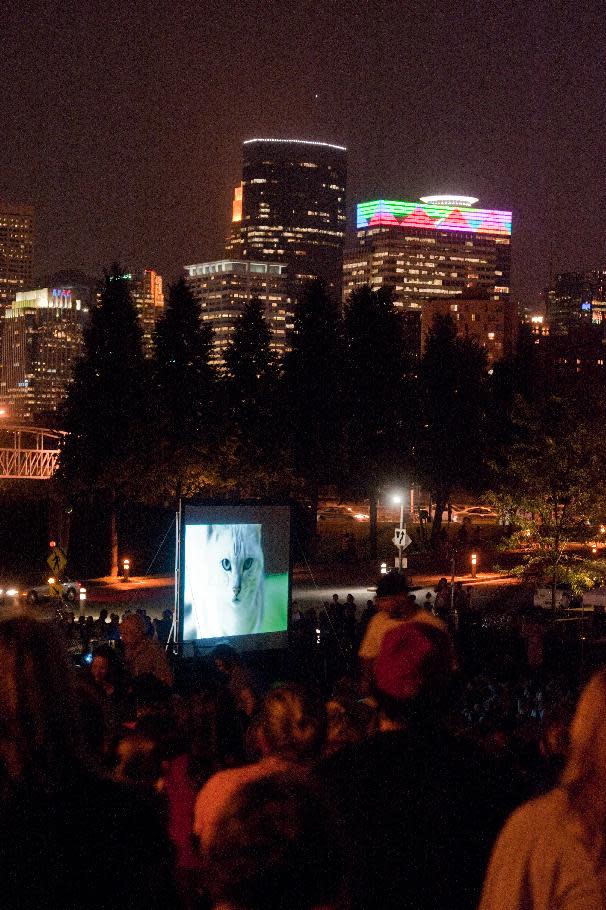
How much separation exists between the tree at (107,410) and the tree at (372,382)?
11580mm

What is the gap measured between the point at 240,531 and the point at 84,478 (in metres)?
29.4

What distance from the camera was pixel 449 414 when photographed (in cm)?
6334

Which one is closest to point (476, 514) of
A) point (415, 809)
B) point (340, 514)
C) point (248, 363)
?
point (340, 514)

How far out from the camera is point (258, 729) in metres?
4.89

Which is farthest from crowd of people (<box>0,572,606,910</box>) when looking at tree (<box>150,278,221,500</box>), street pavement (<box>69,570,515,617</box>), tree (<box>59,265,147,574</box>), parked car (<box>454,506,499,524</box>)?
parked car (<box>454,506,499,524</box>)

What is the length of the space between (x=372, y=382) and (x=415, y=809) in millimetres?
52826

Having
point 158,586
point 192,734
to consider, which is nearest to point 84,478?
point 158,586

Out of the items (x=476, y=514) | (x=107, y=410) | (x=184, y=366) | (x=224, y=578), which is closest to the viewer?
(x=224, y=578)

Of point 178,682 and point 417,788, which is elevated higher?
point 417,788

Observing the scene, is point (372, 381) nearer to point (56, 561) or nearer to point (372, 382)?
point (372, 382)

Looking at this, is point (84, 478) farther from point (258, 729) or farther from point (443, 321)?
point (258, 729)

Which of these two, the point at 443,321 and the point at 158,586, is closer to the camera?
the point at 158,586

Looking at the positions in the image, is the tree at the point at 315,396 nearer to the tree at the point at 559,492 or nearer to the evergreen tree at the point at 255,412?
the evergreen tree at the point at 255,412

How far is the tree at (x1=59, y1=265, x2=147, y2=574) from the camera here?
1858 inches
